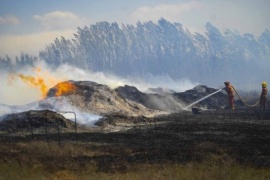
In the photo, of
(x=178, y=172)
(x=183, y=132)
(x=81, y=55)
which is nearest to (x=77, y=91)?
(x=183, y=132)

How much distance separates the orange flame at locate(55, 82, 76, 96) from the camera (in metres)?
62.8

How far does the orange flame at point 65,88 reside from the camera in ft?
206

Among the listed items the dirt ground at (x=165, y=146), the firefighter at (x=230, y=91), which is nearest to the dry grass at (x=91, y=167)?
the dirt ground at (x=165, y=146)

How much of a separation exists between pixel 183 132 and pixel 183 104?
173 ft

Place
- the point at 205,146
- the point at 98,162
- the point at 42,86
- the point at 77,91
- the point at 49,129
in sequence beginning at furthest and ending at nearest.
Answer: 1. the point at 42,86
2. the point at 77,91
3. the point at 49,129
4. the point at 205,146
5. the point at 98,162

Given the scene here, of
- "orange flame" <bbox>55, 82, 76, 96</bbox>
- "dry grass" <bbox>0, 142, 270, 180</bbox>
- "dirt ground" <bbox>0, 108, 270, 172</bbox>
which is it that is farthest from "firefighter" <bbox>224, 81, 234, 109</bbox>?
"orange flame" <bbox>55, 82, 76, 96</bbox>

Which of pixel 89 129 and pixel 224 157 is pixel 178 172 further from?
pixel 89 129

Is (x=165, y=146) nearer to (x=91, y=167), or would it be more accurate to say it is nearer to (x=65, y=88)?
(x=91, y=167)

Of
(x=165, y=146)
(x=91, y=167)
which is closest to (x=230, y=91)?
(x=165, y=146)

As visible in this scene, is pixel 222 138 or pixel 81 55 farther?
pixel 81 55

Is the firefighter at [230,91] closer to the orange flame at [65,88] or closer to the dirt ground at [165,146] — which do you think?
the dirt ground at [165,146]

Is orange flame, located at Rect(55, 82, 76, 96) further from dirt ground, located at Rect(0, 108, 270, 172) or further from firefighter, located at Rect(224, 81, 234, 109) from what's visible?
firefighter, located at Rect(224, 81, 234, 109)

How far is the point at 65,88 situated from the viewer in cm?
6494

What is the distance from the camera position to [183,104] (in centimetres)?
8938
